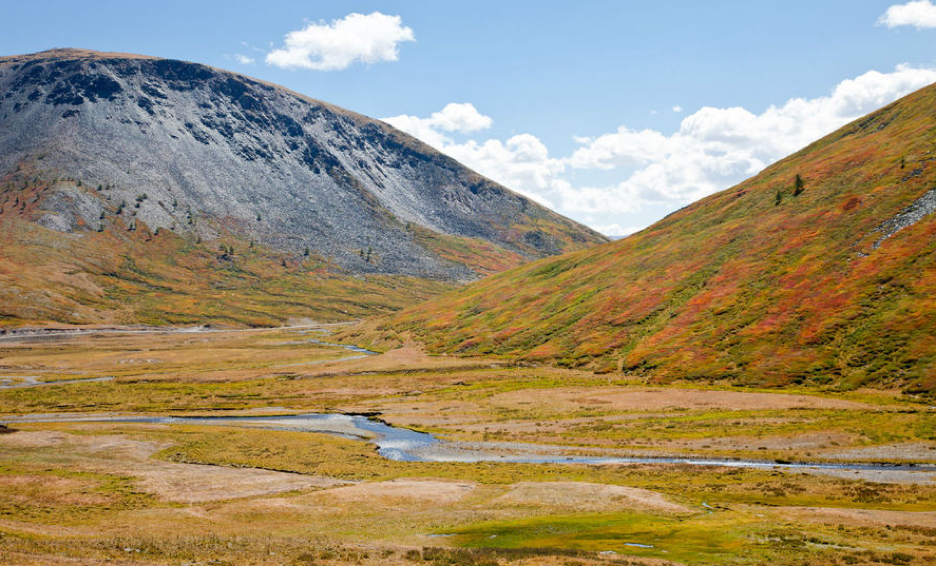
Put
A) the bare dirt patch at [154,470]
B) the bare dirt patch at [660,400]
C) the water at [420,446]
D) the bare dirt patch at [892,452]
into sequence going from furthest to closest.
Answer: the bare dirt patch at [660,400]
the water at [420,446]
the bare dirt patch at [892,452]
the bare dirt patch at [154,470]

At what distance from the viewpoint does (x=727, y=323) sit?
130 m

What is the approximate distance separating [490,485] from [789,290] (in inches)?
3780

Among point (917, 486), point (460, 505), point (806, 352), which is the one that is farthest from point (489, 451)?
point (806, 352)

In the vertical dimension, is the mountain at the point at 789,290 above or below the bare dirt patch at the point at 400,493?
above

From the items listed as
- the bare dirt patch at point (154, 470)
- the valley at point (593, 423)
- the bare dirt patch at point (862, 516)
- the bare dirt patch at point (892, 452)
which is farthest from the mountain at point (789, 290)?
the bare dirt patch at point (154, 470)

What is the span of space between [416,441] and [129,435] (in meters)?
39.4

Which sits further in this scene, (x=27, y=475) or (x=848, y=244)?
(x=848, y=244)

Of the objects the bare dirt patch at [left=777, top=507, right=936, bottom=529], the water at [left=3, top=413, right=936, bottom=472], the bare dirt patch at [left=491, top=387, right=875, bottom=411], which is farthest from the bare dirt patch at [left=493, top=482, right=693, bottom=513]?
the bare dirt patch at [left=491, top=387, right=875, bottom=411]

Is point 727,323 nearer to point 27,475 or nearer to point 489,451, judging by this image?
point 489,451

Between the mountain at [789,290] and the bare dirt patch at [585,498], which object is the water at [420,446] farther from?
the mountain at [789,290]

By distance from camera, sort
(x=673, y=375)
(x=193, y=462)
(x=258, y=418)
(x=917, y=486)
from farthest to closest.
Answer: (x=673, y=375) → (x=258, y=418) → (x=193, y=462) → (x=917, y=486)

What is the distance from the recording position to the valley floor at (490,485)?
37406mm

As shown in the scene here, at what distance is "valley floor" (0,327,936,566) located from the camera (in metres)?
37.4

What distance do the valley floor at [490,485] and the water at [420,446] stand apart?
78.3 inches
